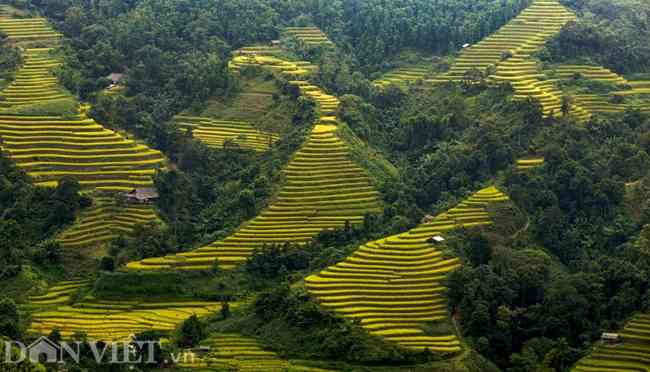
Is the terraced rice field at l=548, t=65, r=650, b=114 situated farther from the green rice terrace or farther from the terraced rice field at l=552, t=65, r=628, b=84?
the green rice terrace

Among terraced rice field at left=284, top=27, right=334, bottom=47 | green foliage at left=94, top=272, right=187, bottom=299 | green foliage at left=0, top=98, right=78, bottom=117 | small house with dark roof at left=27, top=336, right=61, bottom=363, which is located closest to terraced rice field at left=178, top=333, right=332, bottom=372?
small house with dark roof at left=27, top=336, right=61, bottom=363

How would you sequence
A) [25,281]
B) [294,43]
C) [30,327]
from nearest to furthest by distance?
[30,327] < [25,281] < [294,43]

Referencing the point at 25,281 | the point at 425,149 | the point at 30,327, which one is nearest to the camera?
the point at 30,327

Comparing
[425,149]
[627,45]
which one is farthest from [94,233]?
[627,45]

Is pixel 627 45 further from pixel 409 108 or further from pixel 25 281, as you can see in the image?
pixel 25 281

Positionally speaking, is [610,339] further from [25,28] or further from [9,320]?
[25,28]
